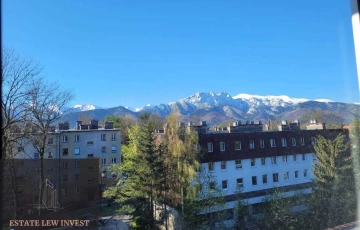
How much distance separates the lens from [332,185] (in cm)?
169

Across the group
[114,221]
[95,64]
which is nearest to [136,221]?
[114,221]

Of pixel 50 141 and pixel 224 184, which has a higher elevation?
pixel 50 141

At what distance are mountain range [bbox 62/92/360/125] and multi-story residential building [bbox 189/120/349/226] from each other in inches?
2.5

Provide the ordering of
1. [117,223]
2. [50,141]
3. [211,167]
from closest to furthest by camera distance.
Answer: [50,141] → [117,223] → [211,167]

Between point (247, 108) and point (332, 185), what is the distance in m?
0.72

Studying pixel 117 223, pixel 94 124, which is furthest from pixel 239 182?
pixel 94 124

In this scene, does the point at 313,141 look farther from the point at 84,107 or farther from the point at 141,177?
the point at 84,107

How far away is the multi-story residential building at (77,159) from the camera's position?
1350mm

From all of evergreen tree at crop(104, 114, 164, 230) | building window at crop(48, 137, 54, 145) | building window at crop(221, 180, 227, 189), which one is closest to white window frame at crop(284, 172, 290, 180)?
building window at crop(221, 180, 227, 189)

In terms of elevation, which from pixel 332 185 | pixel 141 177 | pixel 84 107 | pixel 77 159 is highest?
pixel 84 107

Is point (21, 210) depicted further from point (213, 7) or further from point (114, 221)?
point (213, 7)

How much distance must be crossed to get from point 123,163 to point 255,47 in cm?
105

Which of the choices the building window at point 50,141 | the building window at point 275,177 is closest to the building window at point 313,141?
the building window at point 275,177

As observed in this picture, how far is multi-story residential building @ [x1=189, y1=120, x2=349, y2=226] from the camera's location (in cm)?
164
